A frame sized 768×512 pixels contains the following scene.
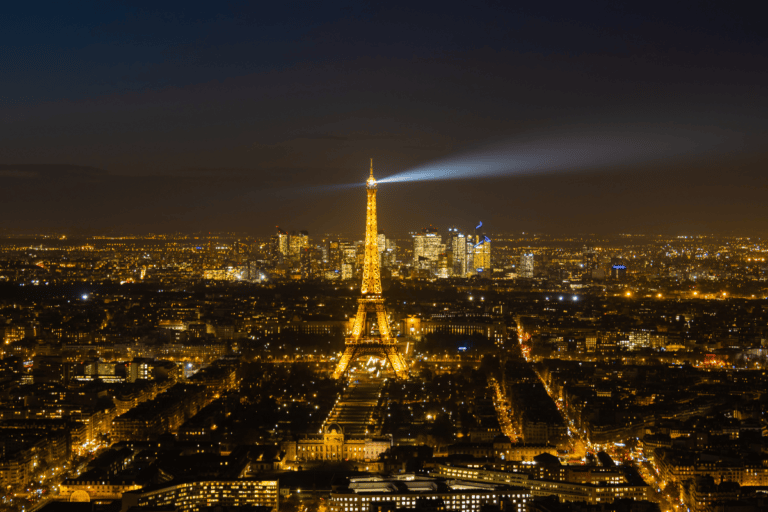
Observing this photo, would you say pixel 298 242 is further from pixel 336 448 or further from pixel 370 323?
pixel 336 448

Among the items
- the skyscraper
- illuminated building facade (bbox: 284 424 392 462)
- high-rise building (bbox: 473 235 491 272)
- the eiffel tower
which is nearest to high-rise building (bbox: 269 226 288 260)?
the skyscraper

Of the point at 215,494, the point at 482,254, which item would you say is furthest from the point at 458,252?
the point at 215,494

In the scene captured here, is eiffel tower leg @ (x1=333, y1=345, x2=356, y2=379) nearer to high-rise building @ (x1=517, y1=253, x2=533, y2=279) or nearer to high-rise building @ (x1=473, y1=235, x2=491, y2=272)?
high-rise building @ (x1=517, y1=253, x2=533, y2=279)

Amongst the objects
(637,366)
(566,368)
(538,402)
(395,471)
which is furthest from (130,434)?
(637,366)

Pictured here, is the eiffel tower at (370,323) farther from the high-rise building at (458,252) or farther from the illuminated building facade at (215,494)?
the high-rise building at (458,252)

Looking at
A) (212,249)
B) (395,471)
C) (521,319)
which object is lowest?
(395,471)

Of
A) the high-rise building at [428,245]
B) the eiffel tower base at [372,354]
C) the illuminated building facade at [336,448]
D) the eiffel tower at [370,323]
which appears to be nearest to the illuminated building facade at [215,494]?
the illuminated building facade at [336,448]

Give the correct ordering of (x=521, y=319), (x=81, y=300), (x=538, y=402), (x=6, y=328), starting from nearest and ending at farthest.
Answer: (x=538, y=402) → (x=6, y=328) → (x=521, y=319) → (x=81, y=300)

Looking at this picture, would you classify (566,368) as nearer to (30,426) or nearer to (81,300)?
(30,426)
